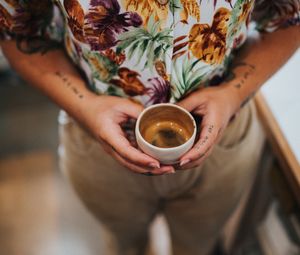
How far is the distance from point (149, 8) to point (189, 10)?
0.18 ft

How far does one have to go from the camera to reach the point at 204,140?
573mm

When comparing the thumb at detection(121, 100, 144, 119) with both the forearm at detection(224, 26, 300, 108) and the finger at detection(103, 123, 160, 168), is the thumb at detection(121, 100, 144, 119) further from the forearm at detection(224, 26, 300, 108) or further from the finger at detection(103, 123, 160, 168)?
the forearm at detection(224, 26, 300, 108)

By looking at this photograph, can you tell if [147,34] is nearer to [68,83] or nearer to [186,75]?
[186,75]

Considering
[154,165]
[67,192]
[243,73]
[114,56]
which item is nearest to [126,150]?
[154,165]

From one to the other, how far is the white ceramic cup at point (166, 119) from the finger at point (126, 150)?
1 cm

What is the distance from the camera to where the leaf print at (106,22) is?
54 cm

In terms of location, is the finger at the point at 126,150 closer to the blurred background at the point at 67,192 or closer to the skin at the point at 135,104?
the skin at the point at 135,104

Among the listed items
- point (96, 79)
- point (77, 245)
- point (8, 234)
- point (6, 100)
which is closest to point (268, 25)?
point (96, 79)

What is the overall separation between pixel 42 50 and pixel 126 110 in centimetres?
22

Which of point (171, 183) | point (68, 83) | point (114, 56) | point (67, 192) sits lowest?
point (67, 192)

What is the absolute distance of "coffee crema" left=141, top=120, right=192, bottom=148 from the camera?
2.04ft

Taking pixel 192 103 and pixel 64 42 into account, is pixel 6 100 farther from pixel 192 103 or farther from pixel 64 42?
pixel 192 103

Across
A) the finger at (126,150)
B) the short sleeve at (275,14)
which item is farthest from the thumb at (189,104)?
the short sleeve at (275,14)

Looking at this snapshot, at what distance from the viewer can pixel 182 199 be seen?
33.9 inches
